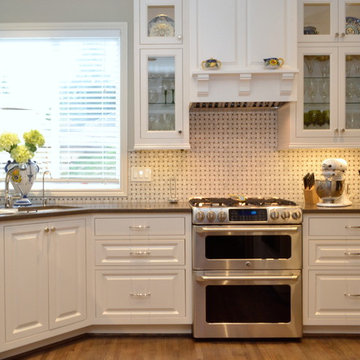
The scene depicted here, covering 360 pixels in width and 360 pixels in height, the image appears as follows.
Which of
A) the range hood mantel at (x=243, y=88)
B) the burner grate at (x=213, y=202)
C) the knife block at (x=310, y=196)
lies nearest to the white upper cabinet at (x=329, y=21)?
the range hood mantel at (x=243, y=88)

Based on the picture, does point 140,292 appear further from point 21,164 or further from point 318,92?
point 318,92

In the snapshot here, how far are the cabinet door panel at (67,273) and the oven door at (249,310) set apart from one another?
2.46 feet

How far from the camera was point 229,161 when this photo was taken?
3.62 meters

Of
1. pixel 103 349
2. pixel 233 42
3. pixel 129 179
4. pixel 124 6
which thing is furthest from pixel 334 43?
pixel 103 349

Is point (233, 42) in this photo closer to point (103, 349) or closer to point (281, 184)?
point (281, 184)

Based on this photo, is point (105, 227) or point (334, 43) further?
point (334, 43)

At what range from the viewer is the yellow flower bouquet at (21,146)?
3.25m

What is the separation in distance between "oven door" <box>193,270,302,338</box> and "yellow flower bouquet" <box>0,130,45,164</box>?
1475 millimetres

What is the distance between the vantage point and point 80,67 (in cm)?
363

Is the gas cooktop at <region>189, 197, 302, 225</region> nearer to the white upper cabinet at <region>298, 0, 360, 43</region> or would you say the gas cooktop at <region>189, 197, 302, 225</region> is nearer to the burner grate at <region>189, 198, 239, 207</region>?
the burner grate at <region>189, 198, 239, 207</region>

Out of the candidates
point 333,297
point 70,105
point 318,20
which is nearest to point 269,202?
point 333,297

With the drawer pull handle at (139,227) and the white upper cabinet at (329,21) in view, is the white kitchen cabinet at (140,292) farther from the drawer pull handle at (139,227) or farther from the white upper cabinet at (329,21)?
the white upper cabinet at (329,21)

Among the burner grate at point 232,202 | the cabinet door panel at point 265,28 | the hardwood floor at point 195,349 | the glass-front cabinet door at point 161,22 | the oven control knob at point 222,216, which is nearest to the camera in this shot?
the hardwood floor at point 195,349

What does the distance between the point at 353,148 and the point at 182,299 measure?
167cm
